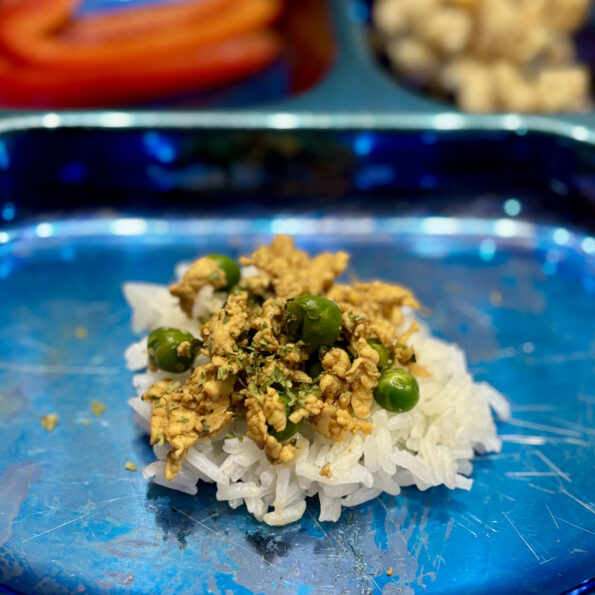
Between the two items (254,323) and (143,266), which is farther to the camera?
(143,266)

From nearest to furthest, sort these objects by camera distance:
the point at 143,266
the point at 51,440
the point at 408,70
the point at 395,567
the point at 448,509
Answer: the point at 395,567 → the point at 448,509 → the point at 51,440 → the point at 143,266 → the point at 408,70

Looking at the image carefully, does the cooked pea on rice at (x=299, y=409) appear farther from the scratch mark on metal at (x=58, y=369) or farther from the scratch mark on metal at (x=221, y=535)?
the scratch mark on metal at (x=58, y=369)

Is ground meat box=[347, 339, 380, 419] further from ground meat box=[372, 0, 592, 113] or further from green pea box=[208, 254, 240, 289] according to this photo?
ground meat box=[372, 0, 592, 113]

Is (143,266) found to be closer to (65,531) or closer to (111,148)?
(111,148)

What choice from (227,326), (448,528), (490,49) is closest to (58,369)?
(227,326)

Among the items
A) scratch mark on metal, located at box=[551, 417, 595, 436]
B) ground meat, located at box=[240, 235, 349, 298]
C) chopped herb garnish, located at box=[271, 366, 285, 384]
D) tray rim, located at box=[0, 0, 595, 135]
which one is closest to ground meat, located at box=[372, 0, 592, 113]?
Result: tray rim, located at box=[0, 0, 595, 135]

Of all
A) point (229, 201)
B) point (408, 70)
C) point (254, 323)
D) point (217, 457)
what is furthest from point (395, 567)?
point (408, 70)
